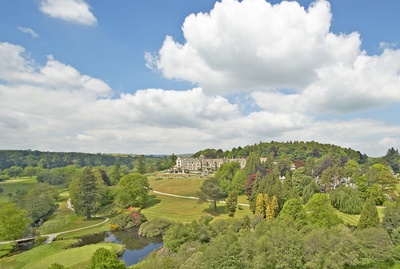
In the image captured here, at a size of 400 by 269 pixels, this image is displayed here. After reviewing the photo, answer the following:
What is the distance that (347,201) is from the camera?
51062 millimetres

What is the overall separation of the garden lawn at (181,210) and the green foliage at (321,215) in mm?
15222

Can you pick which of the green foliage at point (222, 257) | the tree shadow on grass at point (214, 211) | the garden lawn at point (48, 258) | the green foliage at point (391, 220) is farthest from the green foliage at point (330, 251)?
the tree shadow on grass at point (214, 211)

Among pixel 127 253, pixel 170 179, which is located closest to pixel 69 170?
pixel 170 179

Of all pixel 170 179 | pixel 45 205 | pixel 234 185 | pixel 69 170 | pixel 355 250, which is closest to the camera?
pixel 355 250

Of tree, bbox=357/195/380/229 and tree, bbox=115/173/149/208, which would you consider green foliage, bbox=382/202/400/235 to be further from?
tree, bbox=115/173/149/208

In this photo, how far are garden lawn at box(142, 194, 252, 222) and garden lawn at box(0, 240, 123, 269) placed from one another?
18.0 m

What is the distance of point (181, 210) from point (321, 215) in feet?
104

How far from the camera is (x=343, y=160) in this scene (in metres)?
103

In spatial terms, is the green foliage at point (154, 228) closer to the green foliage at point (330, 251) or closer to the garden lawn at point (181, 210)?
the garden lawn at point (181, 210)

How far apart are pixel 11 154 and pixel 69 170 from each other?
84.7 meters

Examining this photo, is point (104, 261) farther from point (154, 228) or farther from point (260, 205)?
point (260, 205)

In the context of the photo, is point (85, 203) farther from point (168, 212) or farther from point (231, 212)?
point (231, 212)

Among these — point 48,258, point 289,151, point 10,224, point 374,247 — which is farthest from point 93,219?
point 289,151

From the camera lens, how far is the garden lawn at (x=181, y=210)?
2133 inches
